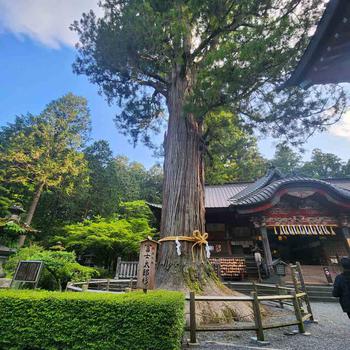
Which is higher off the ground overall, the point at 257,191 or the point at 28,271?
the point at 257,191

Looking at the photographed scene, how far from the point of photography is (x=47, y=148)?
52.8ft

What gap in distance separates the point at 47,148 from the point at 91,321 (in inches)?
629

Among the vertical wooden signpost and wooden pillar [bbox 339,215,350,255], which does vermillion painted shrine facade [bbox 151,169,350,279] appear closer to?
wooden pillar [bbox 339,215,350,255]

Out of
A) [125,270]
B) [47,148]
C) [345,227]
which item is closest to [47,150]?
[47,148]

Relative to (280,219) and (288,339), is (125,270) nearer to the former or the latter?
(288,339)

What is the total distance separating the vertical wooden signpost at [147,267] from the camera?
11.8ft

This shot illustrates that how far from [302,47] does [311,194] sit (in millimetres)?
Answer: 8952

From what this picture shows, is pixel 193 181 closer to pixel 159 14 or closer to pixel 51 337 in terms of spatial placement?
pixel 51 337

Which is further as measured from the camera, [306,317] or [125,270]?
[125,270]

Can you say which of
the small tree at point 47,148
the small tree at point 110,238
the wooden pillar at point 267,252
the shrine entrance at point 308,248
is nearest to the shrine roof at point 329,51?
the wooden pillar at point 267,252

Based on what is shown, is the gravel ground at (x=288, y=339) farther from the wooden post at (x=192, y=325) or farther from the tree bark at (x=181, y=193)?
the tree bark at (x=181, y=193)

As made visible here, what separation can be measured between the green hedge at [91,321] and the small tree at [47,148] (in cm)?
1228

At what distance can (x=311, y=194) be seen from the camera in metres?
12.0

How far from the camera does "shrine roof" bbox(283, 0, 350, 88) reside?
8.24 feet
